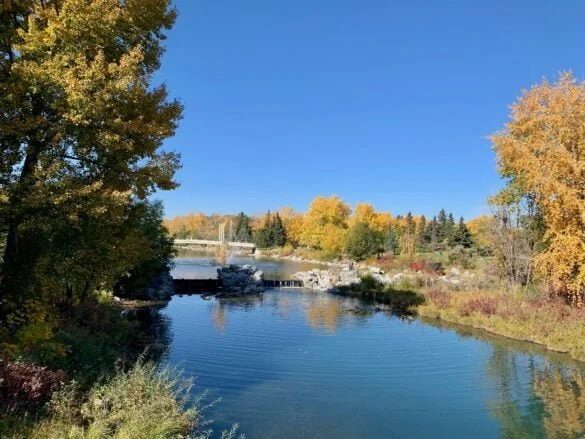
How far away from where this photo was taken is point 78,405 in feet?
25.5

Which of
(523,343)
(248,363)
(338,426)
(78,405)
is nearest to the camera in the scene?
(78,405)

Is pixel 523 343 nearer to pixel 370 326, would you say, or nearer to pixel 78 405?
pixel 370 326

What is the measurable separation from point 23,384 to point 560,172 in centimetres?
2028

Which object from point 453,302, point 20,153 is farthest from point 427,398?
point 453,302

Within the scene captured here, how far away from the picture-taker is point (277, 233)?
312ft

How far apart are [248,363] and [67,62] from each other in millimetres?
10165

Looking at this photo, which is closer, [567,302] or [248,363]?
[248,363]

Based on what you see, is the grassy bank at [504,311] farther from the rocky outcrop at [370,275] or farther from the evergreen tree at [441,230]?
the evergreen tree at [441,230]

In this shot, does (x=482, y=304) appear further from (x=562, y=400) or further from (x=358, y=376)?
(x=358, y=376)

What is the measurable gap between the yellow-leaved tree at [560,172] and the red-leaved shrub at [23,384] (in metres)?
19.0

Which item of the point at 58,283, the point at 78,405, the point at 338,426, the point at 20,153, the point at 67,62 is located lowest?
the point at 338,426

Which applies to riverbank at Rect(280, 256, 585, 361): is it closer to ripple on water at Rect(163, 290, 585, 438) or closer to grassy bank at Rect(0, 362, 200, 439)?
ripple on water at Rect(163, 290, 585, 438)

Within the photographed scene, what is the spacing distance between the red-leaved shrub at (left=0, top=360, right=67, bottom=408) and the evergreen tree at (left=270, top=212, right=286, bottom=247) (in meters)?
86.5

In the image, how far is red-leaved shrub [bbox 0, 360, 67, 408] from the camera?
7098mm
